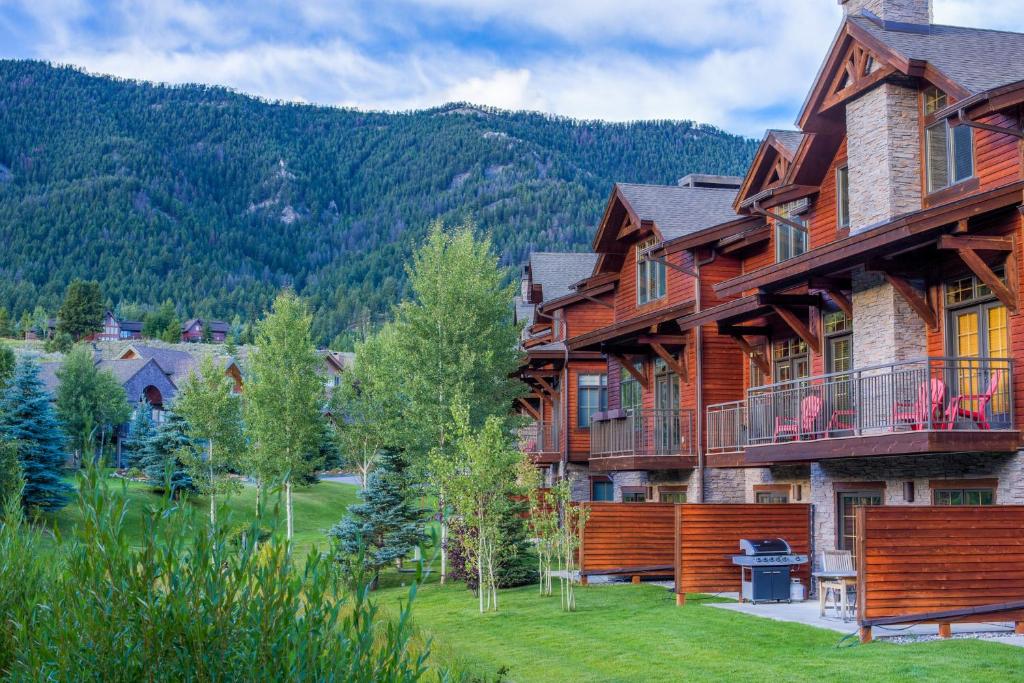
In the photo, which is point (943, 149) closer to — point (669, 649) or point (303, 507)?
point (669, 649)

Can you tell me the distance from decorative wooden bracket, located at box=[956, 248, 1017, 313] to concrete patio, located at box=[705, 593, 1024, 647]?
15.2 feet

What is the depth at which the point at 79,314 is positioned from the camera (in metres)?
131

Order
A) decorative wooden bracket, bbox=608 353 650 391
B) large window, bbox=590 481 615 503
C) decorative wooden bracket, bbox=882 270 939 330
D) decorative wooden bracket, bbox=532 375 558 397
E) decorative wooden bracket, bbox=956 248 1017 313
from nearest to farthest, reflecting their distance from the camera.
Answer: decorative wooden bracket, bbox=956 248 1017 313
decorative wooden bracket, bbox=882 270 939 330
decorative wooden bracket, bbox=608 353 650 391
large window, bbox=590 481 615 503
decorative wooden bracket, bbox=532 375 558 397

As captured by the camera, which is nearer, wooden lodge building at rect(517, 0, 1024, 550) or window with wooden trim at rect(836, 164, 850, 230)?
wooden lodge building at rect(517, 0, 1024, 550)

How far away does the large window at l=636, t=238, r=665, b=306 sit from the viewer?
2903 centimetres

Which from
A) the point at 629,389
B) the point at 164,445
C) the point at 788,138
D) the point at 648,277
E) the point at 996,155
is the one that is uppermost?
the point at 788,138

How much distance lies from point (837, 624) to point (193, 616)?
12.8 meters

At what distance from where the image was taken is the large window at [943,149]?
58.3 feet

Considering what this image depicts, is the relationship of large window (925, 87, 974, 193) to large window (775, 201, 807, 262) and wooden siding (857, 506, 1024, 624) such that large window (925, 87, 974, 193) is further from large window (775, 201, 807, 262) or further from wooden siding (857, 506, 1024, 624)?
wooden siding (857, 506, 1024, 624)

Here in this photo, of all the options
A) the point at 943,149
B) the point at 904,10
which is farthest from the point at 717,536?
the point at 904,10

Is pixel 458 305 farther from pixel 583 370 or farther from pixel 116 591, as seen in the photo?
pixel 116 591

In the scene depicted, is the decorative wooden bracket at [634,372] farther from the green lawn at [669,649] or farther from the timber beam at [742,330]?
the green lawn at [669,649]

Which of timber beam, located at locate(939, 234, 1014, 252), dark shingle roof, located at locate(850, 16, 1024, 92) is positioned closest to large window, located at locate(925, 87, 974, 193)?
dark shingle roof, located at locate(850, 16, 1024, 92)

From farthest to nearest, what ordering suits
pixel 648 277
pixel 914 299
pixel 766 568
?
1. pixel 648 277
2. pixel 766 568
3. pixel 914 299
